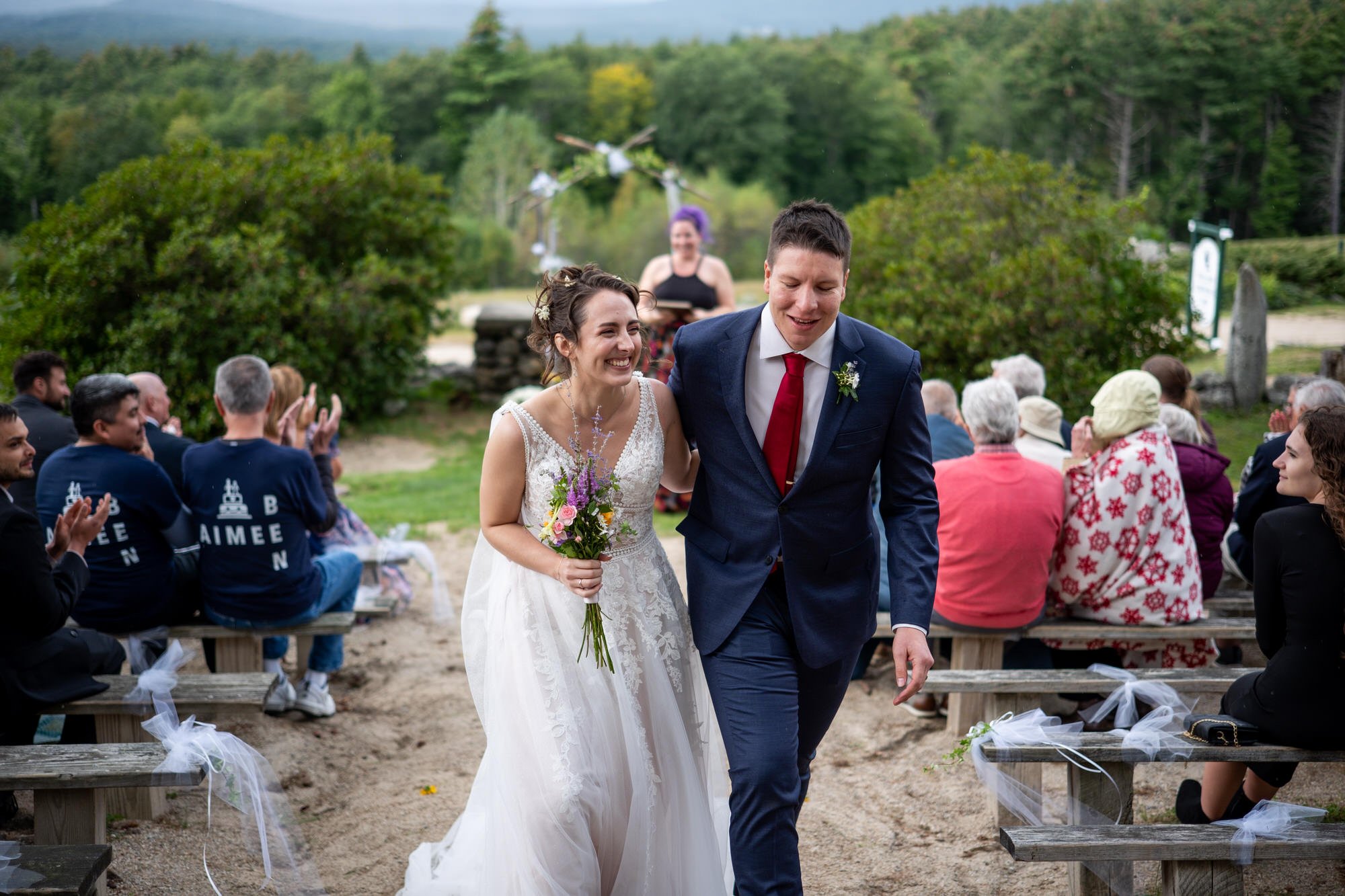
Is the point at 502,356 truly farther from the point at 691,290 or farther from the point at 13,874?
the point at 13,874

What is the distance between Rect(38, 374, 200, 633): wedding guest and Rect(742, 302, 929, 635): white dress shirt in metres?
2.87

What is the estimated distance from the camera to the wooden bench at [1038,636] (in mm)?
4664

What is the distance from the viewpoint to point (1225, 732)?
3418 millimetres

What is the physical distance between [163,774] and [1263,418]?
10.7 m

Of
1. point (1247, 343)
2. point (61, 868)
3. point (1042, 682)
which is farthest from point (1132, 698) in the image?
point (1247, 343)

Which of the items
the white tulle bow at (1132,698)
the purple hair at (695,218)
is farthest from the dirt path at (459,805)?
the purple hair at (695,218)

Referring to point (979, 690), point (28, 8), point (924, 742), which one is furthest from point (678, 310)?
point (28, 8)

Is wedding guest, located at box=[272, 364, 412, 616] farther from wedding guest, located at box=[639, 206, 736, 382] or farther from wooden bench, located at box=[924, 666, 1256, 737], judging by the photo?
wooden bench, located at box=[924, 666, 1256, 737]

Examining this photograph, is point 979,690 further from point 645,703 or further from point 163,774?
point 163,774

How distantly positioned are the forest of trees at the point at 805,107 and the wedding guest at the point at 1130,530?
51.1ft

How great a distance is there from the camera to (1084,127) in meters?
29.9

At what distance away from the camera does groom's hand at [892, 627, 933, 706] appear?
9.68 ft

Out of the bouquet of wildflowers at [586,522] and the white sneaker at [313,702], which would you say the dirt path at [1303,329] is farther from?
the bouquet of wildflowers at [586,522]

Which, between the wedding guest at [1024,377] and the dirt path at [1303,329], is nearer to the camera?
the wedding guest at [1024,377]
